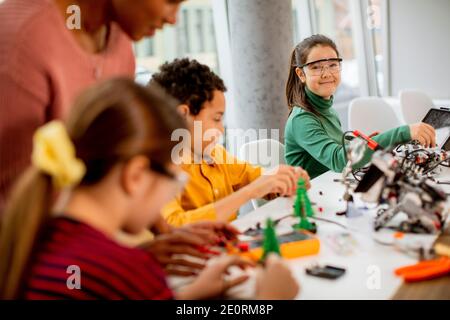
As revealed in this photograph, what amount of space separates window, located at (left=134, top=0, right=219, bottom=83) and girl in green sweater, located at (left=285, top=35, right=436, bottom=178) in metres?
2.06

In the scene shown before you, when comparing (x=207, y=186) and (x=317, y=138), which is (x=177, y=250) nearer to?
(x=207, y=186)

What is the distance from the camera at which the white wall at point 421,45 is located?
17.4ft

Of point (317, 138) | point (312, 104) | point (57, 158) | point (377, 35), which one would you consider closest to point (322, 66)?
point (312, 104)

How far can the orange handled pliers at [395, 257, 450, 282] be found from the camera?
1.18 m

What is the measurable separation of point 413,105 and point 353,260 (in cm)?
340

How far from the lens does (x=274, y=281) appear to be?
1.07 meters

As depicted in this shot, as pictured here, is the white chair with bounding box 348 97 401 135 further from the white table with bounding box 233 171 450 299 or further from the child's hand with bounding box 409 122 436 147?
the white table with bounding box 233 171 450 299

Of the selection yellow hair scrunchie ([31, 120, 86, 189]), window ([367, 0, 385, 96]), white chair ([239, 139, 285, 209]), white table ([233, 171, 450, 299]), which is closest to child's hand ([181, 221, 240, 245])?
white table ([233, 171, 450, 299])

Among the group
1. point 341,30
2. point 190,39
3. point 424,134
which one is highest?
point 341,30

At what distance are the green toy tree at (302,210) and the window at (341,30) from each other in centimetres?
477
